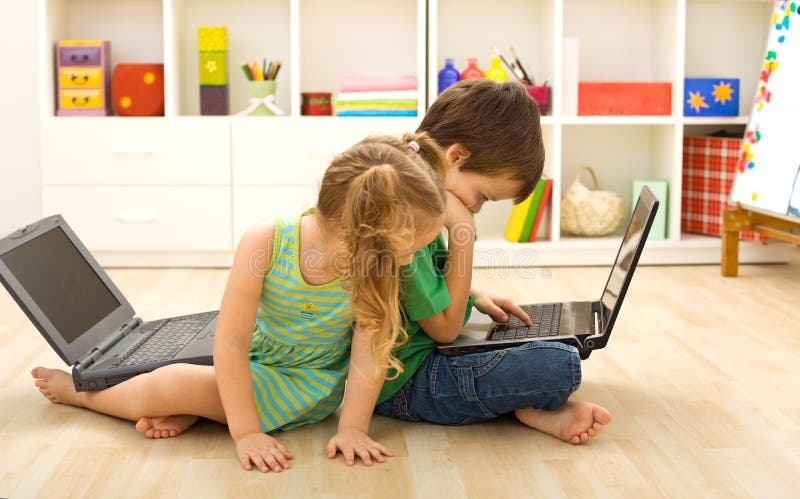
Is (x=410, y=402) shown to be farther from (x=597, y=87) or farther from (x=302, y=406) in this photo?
(x=597, y=87)

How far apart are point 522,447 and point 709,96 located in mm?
2120

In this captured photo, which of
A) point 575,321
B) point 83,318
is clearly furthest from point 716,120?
point 83,318

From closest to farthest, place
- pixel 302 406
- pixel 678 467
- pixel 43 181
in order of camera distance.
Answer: pixel 678 467 < pixel 302 406 < pixel 43 181

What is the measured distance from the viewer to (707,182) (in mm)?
3359

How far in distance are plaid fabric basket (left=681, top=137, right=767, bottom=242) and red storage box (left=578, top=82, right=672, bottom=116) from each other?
0.20m

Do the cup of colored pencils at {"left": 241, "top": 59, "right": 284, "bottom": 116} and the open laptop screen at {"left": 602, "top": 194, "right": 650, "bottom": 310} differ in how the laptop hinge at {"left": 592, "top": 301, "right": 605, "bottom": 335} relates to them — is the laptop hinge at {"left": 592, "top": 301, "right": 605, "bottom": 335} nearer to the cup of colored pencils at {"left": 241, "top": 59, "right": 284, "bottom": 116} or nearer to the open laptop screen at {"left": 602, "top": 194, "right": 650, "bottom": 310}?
the open laptop screen at {"left": 602, "top": 194, "right": 650, "bottom": 310}

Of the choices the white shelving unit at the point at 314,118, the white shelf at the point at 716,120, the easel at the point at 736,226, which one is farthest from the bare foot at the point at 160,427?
the white shelf at the point at 716,120

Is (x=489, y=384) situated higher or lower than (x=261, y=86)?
lower

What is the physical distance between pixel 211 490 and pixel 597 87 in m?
2.28

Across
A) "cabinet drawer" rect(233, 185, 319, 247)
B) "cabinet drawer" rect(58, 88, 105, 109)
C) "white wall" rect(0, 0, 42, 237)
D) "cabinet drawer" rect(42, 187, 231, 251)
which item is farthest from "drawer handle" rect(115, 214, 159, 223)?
"white wall" rect(0, 0, 42, 237)

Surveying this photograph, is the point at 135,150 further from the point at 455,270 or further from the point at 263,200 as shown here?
the point at 455,270

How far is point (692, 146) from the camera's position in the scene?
342 centimetres

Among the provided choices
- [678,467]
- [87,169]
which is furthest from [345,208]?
[87,169]

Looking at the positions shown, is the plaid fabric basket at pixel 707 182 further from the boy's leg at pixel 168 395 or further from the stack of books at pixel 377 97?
the boy's leg at pixel 168 395
